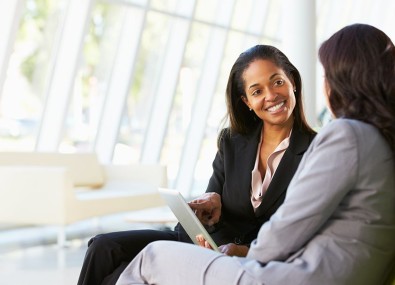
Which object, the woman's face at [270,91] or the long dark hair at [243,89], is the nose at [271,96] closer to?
the woman's face at [270,91]

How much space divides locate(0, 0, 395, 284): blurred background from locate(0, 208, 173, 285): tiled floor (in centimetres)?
5

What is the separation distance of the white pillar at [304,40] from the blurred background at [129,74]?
1cm

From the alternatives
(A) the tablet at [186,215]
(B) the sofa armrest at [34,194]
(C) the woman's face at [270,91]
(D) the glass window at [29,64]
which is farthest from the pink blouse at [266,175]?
(D) the glass window at [29,64]

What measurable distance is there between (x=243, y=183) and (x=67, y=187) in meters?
4.11

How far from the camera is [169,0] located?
9.97m

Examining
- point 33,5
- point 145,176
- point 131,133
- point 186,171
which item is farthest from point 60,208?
point 186,171

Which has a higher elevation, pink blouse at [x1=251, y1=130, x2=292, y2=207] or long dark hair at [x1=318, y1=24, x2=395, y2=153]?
long dark hair at [x1=318, y1=24, x2=395, y2=153]

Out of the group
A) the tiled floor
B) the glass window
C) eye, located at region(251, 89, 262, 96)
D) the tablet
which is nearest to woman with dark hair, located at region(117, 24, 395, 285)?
the tablet

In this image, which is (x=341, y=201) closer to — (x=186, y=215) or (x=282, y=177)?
(x=186, y=215)

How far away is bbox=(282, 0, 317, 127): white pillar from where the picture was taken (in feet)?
31.0

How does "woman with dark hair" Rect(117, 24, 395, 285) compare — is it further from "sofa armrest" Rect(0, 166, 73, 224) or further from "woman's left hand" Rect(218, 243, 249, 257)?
"sofa armrest" Rect(0, 166, 73, 224)

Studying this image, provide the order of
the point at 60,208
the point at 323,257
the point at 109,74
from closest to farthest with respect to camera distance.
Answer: the point at 323,257, the point at 60,208, the point at 109,74

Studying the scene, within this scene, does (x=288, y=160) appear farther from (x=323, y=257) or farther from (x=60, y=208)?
(x=60, y=208)

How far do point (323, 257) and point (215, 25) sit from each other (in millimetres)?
9214
